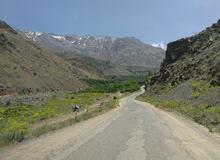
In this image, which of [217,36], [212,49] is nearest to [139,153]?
[212,49]

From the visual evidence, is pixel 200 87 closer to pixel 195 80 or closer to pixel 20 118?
pixel 195 80

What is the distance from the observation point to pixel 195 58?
305ft

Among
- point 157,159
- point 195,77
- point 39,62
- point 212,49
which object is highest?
point 39,62

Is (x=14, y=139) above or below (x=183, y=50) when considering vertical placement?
below

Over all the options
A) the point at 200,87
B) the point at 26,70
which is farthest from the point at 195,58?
the point at 26,70

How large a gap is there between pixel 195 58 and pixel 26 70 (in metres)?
78.9

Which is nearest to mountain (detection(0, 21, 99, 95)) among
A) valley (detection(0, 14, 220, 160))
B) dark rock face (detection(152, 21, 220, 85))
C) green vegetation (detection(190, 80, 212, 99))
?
valley (detection(0, 14, 220, 160))

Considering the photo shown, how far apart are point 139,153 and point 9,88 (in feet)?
410

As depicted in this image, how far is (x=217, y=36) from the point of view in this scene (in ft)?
308

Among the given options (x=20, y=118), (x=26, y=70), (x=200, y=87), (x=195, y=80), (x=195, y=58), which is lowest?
(x=20, y=118)

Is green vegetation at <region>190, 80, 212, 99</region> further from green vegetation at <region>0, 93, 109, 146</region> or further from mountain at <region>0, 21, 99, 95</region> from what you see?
mountain at <region>0, 21, 99, 95</region>

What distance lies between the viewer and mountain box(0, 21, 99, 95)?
141375mm

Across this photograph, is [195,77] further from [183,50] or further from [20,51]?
[20,51]

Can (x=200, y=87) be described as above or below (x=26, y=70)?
below
